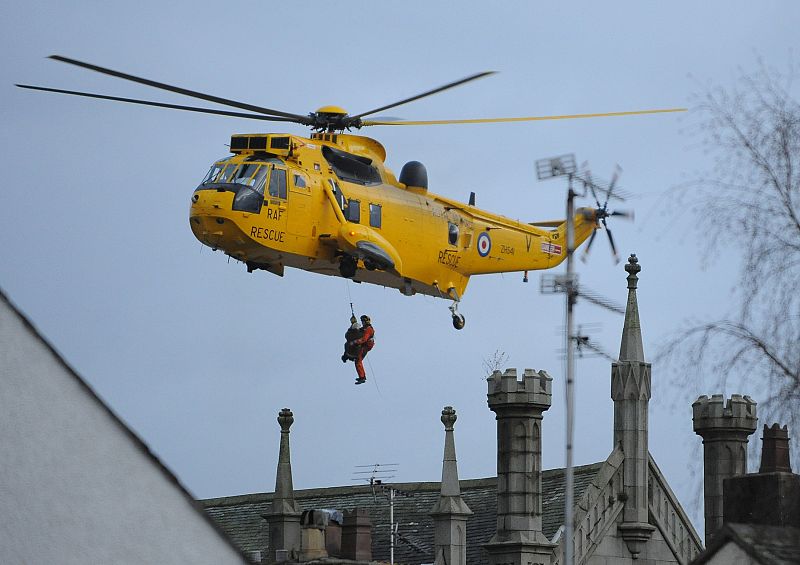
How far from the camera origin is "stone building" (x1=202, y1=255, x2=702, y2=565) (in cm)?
4403

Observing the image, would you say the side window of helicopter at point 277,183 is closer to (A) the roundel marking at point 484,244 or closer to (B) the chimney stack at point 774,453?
(A) the roundel marking at point 484,244

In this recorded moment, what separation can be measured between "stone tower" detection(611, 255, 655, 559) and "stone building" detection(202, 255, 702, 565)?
22 millimetres

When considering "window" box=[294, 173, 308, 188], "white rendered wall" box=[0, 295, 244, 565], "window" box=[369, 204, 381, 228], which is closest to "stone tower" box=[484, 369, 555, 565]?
"window" box=[369, 204, 381, 228]

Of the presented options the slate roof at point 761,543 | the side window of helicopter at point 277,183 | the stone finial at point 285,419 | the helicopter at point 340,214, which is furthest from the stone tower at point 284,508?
the slate roof at point 761,543

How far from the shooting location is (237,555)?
25.0 m

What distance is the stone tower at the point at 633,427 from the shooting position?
155 feet

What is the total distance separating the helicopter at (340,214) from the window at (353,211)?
0.07 ft

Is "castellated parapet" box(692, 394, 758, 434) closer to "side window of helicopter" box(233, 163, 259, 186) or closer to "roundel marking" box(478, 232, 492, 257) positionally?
"roundel marking" box(478, 232, 492, 257)

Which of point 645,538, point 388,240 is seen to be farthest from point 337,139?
point 645,538

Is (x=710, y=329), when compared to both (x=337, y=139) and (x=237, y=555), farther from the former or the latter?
(x=337, y=139)

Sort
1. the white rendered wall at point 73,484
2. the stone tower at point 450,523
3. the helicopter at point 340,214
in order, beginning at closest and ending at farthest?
the white rendered wall at point 73,484 < the helicopter at point 340,214 < the stone tower at point 450,523

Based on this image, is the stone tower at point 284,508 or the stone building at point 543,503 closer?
the stone building at point 543,503

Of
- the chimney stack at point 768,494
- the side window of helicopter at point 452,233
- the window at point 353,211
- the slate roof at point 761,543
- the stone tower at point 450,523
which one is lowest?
the slate roof at point 761,543

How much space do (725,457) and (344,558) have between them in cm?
1711
